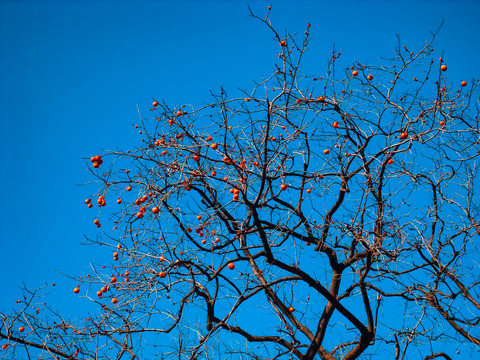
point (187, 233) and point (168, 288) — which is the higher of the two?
Answer: point (187, 233)

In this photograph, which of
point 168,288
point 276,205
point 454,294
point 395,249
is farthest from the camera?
point 454,294

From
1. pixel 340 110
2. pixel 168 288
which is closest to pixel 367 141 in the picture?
pixel 340 110

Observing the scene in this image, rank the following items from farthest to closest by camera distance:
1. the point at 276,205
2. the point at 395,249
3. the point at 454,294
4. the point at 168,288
Result: the point at 454,294 → the point at 276,205 → the point at 395,249 → the point at 168,288

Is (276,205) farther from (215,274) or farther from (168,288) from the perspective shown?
(168,288)

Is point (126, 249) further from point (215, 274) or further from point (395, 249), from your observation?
point (395, 249)

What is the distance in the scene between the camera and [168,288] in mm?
4469

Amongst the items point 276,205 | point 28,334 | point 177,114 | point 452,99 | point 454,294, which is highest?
point 452,99

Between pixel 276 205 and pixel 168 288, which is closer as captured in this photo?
pixel 168 288

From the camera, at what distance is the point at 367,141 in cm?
518

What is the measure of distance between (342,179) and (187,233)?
155 cm

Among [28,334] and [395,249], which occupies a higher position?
[395,249]

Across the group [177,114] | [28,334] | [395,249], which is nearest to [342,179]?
[395,249]

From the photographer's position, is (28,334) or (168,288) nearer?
(168,288)

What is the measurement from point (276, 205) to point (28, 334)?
2.60 meters
